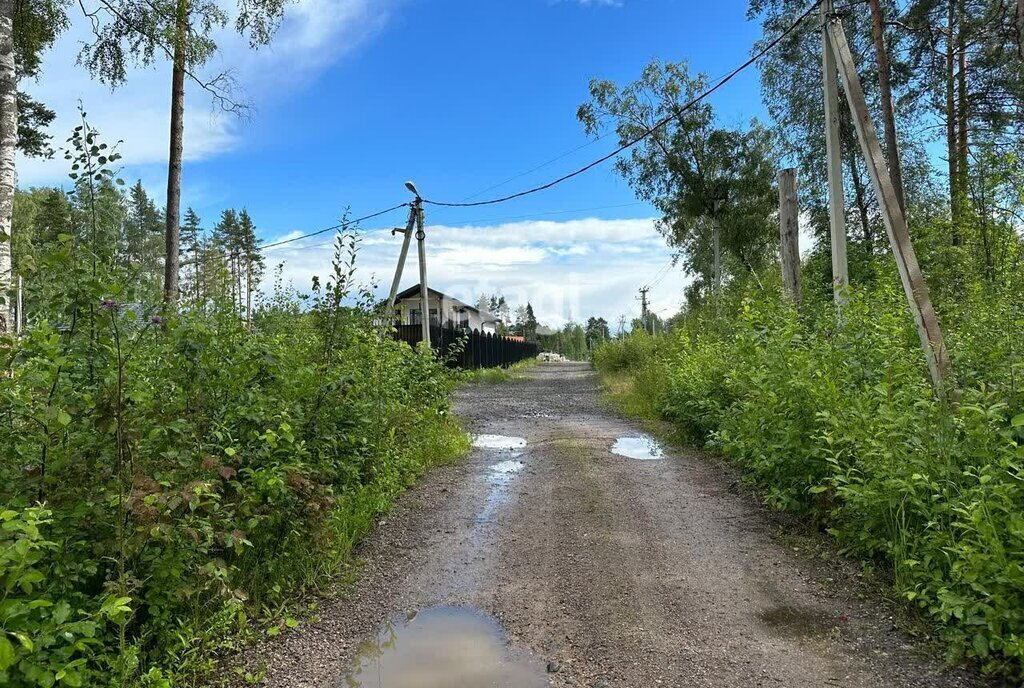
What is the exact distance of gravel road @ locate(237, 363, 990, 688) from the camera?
255cm

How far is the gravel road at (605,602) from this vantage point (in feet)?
8.38

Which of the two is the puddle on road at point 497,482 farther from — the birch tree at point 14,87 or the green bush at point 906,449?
the birch tree at point 14,87

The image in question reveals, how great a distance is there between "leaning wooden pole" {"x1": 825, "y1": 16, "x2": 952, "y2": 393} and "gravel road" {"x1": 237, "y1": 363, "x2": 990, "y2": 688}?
1.58m

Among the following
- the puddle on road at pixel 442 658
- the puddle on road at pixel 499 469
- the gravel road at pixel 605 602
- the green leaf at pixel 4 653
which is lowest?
the puddle on road at pixel 442 658

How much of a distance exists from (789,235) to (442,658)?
7.51 m

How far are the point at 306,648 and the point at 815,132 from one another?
18.7 metres

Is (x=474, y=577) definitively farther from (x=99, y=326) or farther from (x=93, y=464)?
(x=99, y=326)

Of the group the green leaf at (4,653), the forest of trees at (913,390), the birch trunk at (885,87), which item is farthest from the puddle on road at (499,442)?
the birch trunk at (885,87)

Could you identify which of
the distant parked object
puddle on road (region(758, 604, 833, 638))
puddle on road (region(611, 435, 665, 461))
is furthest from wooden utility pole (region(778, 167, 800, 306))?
the distant parked object

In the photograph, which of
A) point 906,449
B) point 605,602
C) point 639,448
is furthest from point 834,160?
point 605,602

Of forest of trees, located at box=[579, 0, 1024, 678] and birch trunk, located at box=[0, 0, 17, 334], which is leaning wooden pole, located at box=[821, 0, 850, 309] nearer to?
forest of trees, located at box=[579, 0, 1024, 678]

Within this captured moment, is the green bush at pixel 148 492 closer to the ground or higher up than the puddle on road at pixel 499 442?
higher up

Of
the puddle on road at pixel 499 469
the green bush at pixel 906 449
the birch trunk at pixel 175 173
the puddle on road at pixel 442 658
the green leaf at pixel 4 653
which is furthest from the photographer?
the birch trunk at pixel 175 173

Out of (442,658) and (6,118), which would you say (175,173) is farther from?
(442,658)
